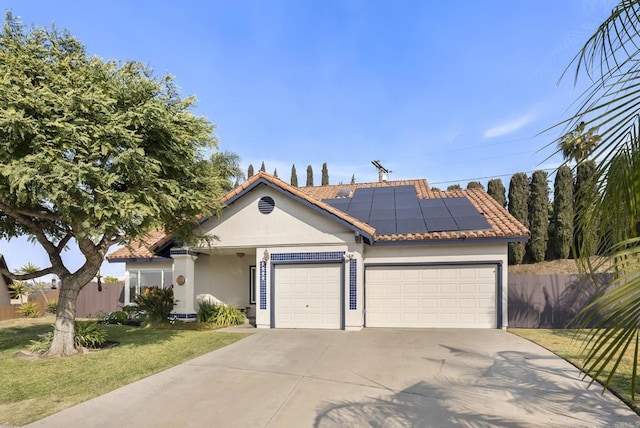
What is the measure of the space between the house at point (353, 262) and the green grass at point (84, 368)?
8.26 feet

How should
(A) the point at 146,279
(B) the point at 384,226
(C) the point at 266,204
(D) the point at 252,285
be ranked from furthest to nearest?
(A) the point at 146,279, (D) the point at 252,285, (B) the point at 384,226, (C) the point at 266,204

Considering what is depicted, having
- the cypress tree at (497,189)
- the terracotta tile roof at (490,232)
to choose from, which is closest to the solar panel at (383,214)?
the terracotta tile roof at (490,232)

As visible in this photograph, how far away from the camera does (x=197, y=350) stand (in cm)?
973

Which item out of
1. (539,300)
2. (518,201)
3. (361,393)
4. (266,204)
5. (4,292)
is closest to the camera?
(361,393)

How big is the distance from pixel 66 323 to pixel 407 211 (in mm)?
11677

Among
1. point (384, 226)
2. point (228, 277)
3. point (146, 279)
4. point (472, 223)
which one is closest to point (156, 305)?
point (228, 277)

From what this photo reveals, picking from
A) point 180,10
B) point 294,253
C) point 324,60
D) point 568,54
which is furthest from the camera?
point 324,60

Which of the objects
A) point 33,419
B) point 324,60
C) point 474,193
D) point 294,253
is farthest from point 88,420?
point 474,193

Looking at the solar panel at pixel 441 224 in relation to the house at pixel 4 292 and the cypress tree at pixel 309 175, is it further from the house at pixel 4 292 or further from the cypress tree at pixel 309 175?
the cypress tree at pixel 309 175

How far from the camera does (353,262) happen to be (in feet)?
43.3

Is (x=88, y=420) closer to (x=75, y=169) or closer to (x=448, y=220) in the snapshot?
(x=75, y=169)

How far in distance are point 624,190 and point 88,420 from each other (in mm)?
6401

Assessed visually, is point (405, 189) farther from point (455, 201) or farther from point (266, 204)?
point (266, 204)

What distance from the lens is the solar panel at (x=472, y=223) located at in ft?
44.8
